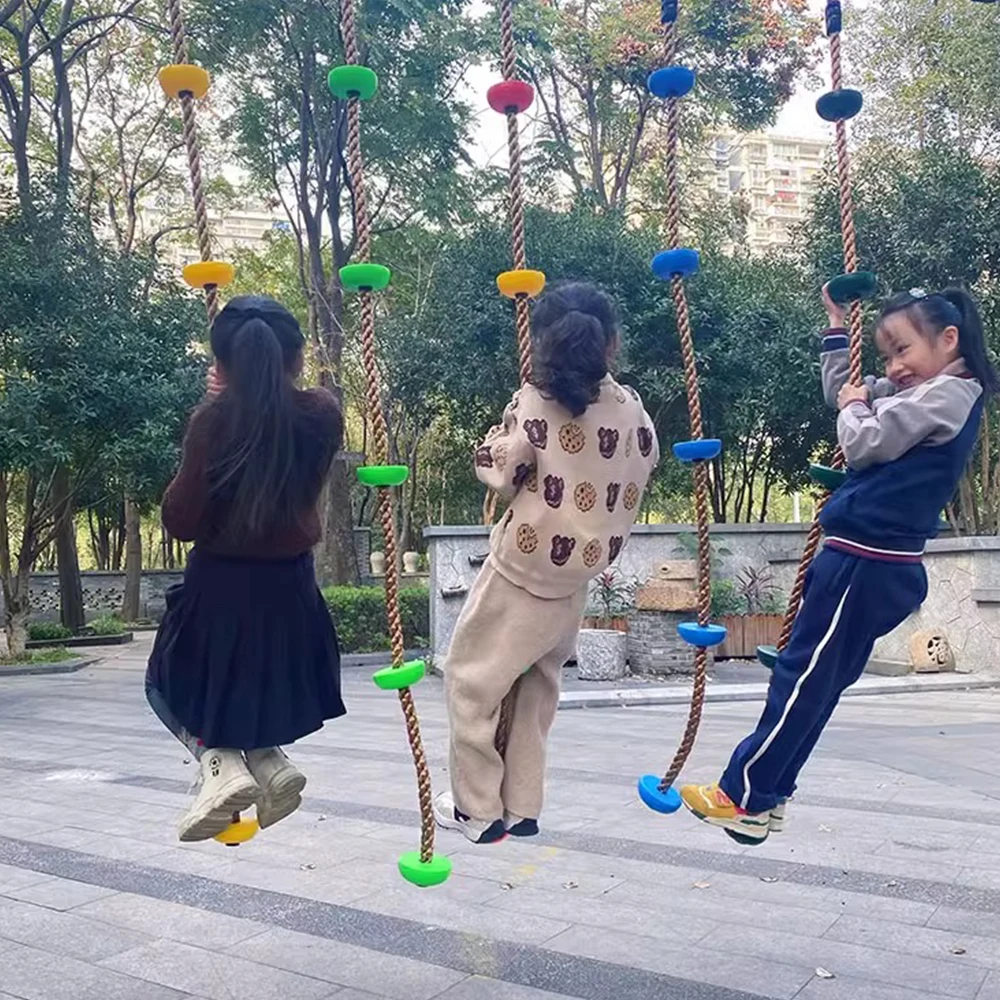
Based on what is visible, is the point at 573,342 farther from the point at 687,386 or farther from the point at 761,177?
the point at 761,177

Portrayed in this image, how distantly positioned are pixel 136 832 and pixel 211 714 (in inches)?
112

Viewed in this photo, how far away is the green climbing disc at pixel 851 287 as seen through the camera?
2930mm

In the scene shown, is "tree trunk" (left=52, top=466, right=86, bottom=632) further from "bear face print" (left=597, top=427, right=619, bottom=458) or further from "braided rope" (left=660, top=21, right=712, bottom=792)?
"bear face print" (left=597, top=427, right=619, bottom=458)

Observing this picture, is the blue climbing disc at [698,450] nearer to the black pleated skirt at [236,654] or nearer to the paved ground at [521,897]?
the black pleated skirt at [236,654]

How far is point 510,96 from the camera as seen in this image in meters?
3.02

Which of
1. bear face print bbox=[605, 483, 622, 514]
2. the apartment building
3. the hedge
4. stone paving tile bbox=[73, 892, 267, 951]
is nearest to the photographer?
bear face print bbox=[605, 483, 622, 514]

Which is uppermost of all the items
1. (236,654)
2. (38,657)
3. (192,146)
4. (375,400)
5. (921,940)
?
(192,146)

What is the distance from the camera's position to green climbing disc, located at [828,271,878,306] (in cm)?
293

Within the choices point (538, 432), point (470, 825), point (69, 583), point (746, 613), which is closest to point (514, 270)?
point (538, 432)

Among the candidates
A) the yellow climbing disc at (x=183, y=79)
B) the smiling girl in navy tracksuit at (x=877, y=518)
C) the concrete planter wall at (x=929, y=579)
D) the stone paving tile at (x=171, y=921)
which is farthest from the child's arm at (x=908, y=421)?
the concrete planter wall at (x=929, y=579)

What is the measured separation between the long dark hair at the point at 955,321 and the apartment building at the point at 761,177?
12.7 m

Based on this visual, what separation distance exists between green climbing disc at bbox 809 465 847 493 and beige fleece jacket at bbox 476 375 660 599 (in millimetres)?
550

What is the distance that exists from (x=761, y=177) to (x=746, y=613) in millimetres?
14212

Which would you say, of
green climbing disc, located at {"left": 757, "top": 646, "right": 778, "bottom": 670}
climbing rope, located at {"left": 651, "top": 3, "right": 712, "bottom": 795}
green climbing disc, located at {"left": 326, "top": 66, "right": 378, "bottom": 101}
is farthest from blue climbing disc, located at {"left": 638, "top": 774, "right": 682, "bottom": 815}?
green climbing disc, located at {"left": 326, "top": 66, "right": 378, "bottom": 101}
